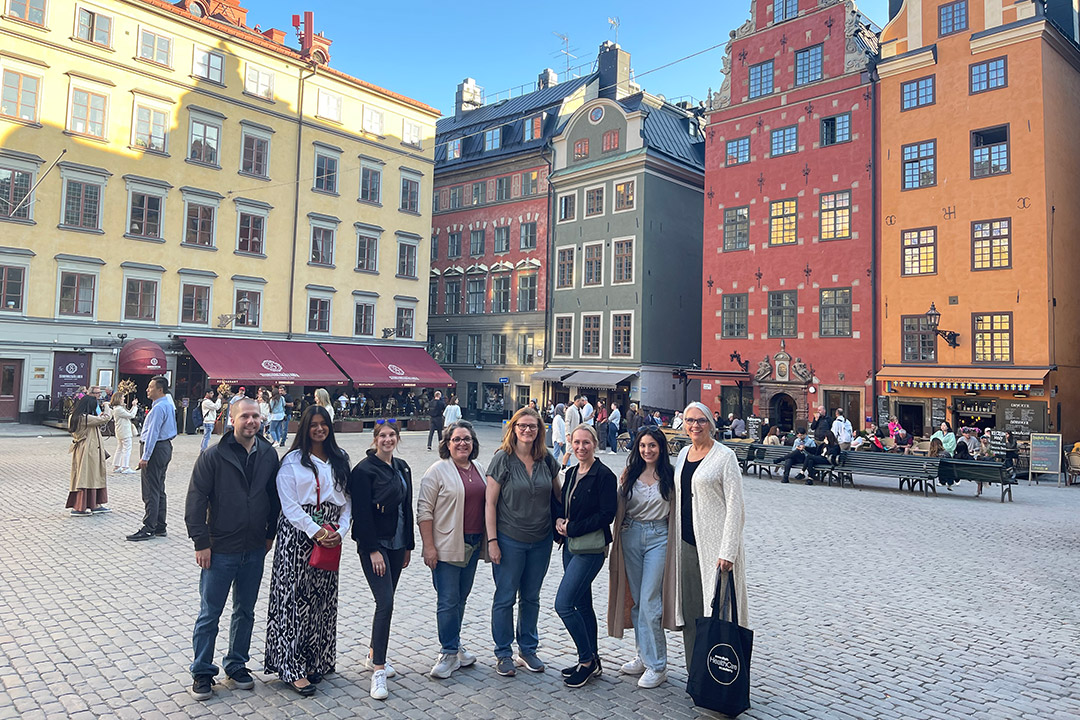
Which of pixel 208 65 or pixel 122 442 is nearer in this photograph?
pixel 122 442

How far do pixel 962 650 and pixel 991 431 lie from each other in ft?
71.3

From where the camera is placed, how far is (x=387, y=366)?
36.0m

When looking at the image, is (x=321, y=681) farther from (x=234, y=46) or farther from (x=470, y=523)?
(x=234, y=46)

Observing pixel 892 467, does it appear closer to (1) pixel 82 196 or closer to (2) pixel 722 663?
(2) pixel 722 663

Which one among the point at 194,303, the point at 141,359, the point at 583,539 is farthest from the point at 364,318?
the point at 583,539

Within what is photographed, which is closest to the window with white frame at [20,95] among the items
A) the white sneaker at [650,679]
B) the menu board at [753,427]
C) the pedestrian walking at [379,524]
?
the menu board at [753,427]

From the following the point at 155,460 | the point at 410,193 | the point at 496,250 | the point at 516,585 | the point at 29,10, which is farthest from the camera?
the point at 496,250

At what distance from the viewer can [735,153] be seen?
106 ft

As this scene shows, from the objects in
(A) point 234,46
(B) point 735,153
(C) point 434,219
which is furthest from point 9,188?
(B) point 735,153

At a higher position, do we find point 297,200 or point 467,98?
point 467,98

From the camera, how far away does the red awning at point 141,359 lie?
28.5m

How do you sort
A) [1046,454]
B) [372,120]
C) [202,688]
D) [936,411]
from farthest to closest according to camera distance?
[372,120], [936,411], [1046,454], [202,688]

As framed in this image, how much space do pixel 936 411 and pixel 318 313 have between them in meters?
26.1

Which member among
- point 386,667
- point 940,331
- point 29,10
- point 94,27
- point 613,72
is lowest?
point 386,667
